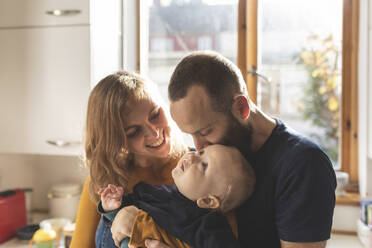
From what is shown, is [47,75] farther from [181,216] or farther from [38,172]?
[181,216]

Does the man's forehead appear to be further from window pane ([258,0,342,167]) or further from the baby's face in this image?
window pane ([258,0,342,167])

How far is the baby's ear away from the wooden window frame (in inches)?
56.4

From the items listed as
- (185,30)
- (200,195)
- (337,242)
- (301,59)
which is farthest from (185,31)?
(200,195)

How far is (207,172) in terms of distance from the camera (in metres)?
1.16

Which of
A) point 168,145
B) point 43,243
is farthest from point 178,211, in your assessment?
point 43,243

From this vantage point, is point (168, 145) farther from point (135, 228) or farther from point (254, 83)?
point (254, 83)

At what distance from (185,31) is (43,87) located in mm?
996

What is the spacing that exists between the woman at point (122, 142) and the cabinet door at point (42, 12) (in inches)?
33.4

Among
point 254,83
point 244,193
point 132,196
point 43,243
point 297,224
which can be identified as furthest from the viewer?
point 254,83

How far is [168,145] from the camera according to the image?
4.70 feet

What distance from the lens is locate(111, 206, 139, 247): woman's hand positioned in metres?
1.22

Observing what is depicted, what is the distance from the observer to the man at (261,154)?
956 mm

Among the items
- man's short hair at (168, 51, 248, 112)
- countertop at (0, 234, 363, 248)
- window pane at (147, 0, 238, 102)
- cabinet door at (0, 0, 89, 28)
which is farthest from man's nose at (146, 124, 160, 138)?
window pane at (147, 0, 238, 102)

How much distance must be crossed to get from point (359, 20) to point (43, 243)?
2141mm
